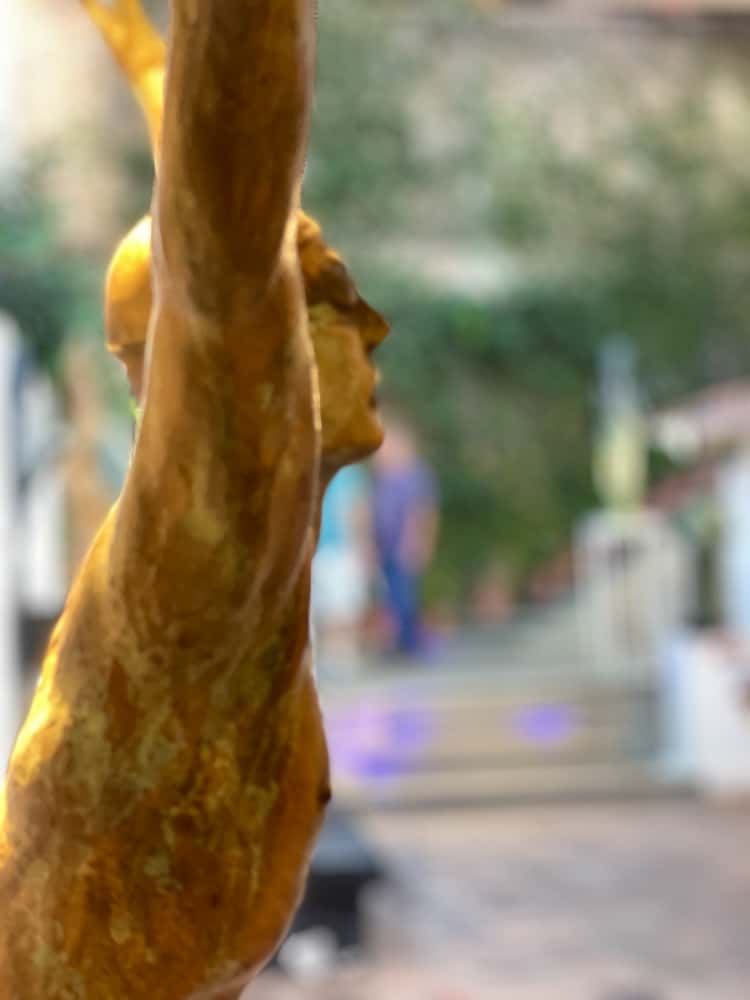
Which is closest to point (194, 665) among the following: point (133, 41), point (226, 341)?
point (226, 341)

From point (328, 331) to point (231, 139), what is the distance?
6.5 inches

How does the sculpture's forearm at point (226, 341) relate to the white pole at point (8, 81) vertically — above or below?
below

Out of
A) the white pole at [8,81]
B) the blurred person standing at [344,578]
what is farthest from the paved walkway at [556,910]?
the white pole at [8,81]

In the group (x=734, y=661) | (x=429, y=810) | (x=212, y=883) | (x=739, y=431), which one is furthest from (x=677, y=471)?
(x=212, y=883)

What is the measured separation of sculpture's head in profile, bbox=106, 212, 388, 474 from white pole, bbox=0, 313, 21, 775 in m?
3.58

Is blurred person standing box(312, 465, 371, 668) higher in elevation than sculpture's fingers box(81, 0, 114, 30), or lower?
lower

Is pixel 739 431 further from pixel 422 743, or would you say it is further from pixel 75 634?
pixel 75 634

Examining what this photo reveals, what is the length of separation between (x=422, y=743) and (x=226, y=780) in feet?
20.0

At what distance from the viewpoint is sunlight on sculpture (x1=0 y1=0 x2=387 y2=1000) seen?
0.43 metres

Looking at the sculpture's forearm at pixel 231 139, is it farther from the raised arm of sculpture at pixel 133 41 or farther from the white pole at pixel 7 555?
the white pole at pixel 7 555

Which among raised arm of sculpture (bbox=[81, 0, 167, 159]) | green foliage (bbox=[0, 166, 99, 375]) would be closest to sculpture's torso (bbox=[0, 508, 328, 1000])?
raised arm of sculpture (bbox=[81, 0, 167, 159])

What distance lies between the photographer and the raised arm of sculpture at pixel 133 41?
1.99ft

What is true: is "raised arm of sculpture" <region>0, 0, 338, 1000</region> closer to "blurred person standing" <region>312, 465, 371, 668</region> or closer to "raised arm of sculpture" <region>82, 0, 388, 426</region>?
"raised arm of sculpture" <region>82, 0, 388, 426</region>

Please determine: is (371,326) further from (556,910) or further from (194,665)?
(556,910)
